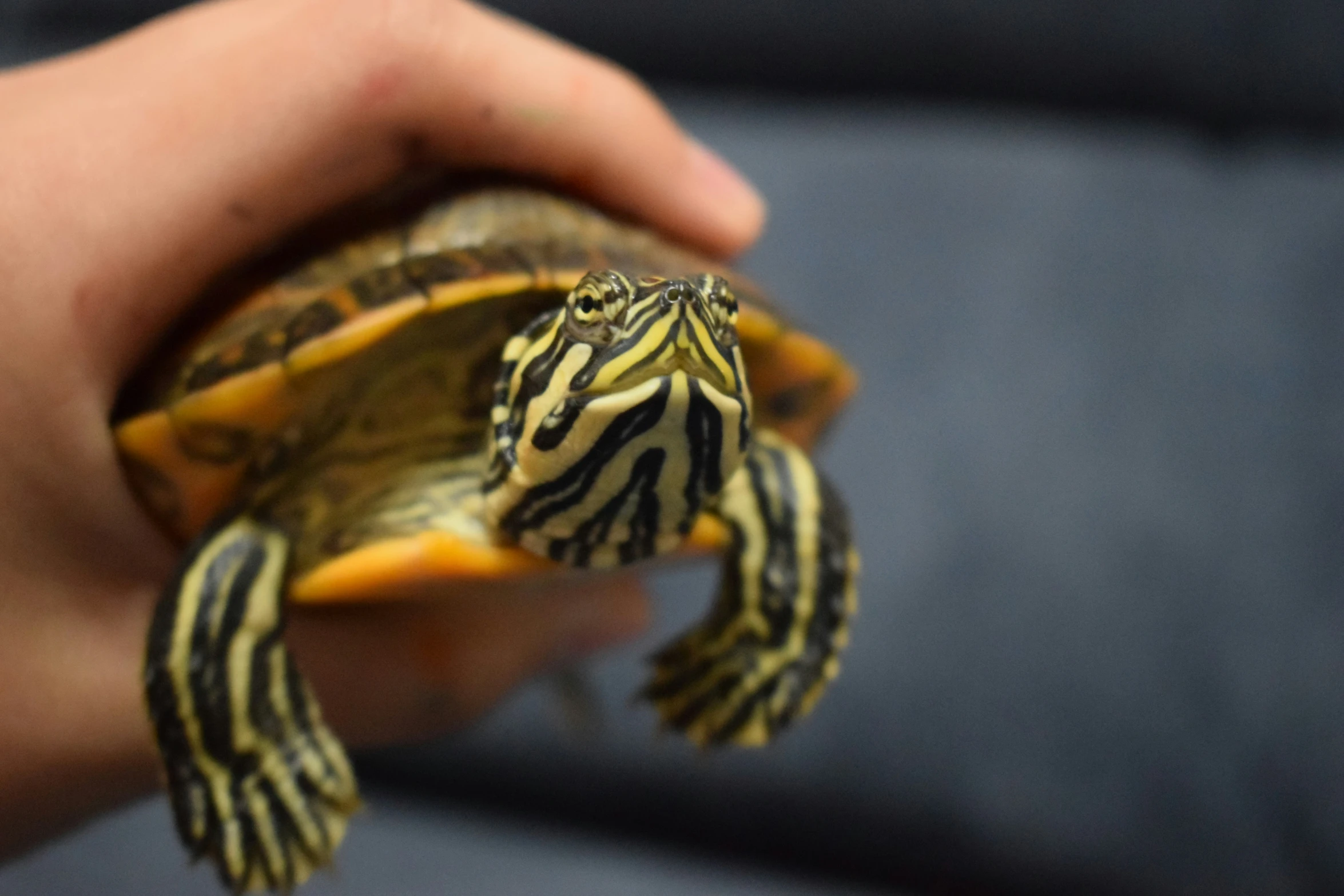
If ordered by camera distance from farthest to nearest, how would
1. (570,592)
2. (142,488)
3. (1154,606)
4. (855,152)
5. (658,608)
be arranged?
1. (855,152)
2. (658,608)
3. (1154,606)
4. (570,592)
5. (142,488)

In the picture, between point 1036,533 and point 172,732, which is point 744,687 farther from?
point 1036,533

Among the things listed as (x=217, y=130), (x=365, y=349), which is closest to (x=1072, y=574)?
(x=365, y=349)

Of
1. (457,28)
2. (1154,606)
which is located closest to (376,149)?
(457,28)

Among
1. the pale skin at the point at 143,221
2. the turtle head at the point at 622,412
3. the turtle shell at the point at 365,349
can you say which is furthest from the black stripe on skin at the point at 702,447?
the pale skin at the point at 143,221

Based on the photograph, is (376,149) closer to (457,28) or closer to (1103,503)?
(457,28)

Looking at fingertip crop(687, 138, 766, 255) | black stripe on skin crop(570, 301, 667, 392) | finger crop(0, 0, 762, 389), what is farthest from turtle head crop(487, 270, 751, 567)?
fingertip crop(687, 138, 766, 255)

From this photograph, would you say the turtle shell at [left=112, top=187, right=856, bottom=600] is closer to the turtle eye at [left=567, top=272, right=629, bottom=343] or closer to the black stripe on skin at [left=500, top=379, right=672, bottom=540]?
the black stripe on skin at [left=500, top=379, right=672, bottom=540]
